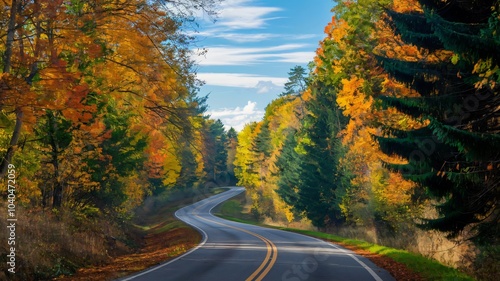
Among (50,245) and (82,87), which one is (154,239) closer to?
(50,245)

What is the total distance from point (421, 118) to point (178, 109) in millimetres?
7222

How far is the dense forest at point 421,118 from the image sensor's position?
10.5 m

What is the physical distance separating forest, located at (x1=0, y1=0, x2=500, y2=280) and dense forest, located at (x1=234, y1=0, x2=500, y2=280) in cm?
5

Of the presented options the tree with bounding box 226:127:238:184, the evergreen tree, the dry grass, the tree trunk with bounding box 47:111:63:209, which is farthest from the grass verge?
the tree with bounding box 226:127:238:184

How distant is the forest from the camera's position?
10.2m

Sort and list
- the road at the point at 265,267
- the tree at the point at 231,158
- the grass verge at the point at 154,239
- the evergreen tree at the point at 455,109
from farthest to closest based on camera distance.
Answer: the tree at the point at 231,158, the grass verge at the point at 154,239, the road at the point at 265,267, the evergreen tree at the point at 455,109

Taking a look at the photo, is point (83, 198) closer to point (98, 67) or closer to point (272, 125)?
point (98, 67)

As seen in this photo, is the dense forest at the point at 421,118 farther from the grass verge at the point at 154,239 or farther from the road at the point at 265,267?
the grass verge at the point at 154,239

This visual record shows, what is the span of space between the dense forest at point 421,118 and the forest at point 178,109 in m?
0.05

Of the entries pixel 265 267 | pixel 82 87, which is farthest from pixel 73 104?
pixel 265 267

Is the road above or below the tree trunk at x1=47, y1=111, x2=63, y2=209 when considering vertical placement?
below

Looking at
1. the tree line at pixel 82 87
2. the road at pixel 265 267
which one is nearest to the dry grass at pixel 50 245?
the tree line at pixel 82 87

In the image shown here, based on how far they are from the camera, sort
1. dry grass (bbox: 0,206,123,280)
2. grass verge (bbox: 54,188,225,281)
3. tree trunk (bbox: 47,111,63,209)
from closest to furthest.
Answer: dry grass (bbox: 0,206,123,280)
grass verge (bbox: 54,188,225,281)
tree trunk (bbox: 47,111,63,209)

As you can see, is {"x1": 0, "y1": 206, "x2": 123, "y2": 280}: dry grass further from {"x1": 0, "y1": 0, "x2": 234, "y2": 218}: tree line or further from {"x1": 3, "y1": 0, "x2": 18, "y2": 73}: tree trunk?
{"x1": 3, "y1": 0, "x2": 18, "y2": 73}: tree trunk
